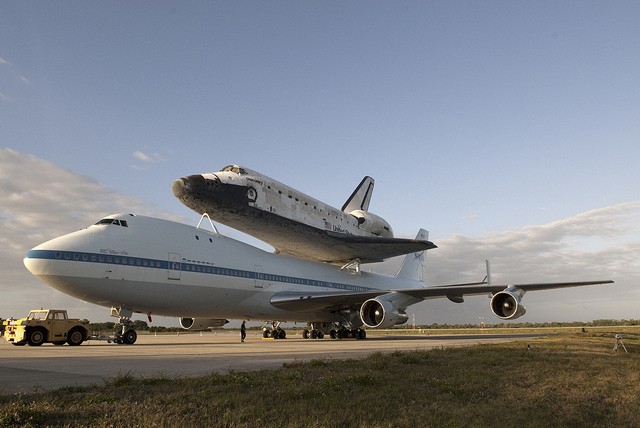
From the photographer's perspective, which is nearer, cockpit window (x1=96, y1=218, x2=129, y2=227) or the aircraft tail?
cockpit window (x1=96, y1=218, x2=129, y2=227)

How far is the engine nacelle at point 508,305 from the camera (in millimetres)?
20684

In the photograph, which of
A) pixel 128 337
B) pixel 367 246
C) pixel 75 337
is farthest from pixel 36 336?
pixel 367 246

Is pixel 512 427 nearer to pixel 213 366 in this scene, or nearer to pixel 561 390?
pixel 561 390

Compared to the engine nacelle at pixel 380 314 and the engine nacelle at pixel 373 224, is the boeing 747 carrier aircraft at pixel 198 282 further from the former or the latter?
the engine nacelle at pixel 373 224

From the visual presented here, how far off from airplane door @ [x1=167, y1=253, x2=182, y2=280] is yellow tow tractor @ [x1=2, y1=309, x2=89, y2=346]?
4912 millimetres

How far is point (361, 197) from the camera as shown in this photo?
137ft

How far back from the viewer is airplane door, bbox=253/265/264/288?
2445 centimetres

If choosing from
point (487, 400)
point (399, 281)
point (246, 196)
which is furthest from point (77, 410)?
point (399, 281)

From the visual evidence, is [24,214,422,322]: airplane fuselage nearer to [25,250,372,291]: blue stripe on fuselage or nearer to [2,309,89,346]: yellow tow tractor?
[25,250,372,291]: blue stripe on fuselage

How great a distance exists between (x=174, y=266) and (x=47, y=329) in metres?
6.00

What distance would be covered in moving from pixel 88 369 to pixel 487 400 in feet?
27.0

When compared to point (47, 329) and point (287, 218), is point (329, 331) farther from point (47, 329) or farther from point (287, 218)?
point (47, 329)

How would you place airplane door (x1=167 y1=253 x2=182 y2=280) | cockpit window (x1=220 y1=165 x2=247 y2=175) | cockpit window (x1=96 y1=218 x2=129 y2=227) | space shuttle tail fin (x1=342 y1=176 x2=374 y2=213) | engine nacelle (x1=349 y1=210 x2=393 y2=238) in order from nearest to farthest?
cockpit window (x1=96 y1=218 x2=129 y2=227), airplane door (x1=167 y1=253 x2=182 y2=280), cockpit window (x1=220 y1=165 x2=247 y2=175), engine nacelle (x1=349 y1=210 x2=393 y2=238), space shuttle tail fin (x1=342 y1=176 x2=374 y2=213)

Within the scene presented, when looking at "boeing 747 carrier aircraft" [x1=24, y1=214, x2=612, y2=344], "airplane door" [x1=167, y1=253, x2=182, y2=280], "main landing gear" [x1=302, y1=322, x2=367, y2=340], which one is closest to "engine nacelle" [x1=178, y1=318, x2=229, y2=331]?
"boeing 747 carrier aircraft" [x1=24, y1=214, x2=612, y2=344]
